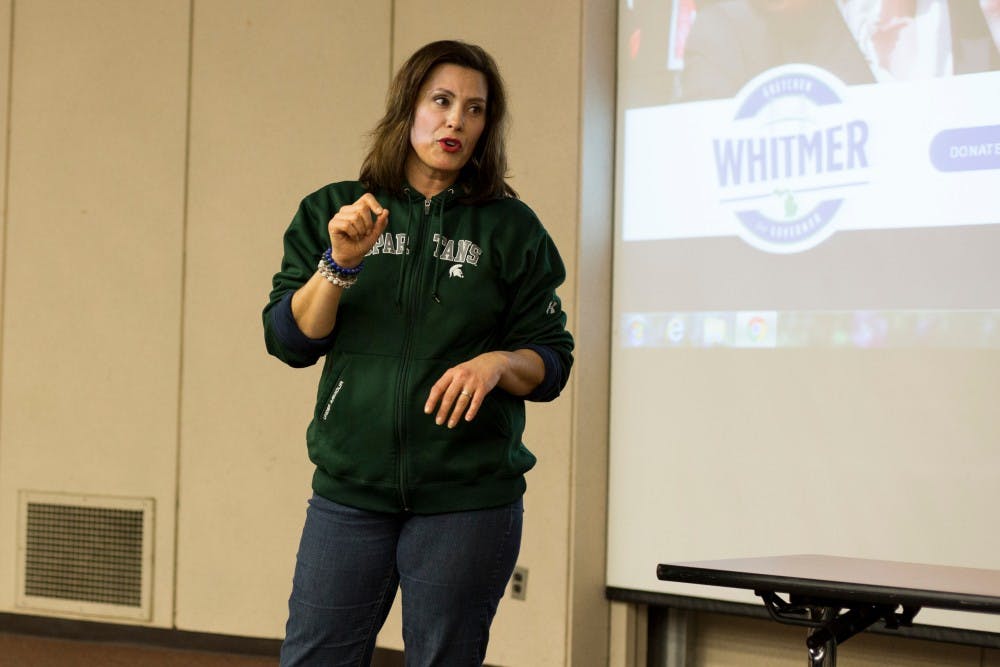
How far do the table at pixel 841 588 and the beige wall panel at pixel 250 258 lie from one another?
2.48m

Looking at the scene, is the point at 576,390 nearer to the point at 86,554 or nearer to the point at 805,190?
the point at 805,190

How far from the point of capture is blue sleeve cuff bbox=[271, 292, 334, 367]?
167 cm

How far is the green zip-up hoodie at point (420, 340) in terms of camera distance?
5.38 feet

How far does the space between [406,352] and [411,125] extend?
379 millimetres

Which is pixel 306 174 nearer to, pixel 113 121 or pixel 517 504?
pixel 113 121

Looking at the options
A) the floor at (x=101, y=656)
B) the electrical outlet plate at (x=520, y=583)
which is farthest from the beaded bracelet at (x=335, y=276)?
the floor at (x=101, y=656)

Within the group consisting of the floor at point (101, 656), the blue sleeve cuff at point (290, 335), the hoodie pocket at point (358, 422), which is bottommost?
the floor at point (101, 656)

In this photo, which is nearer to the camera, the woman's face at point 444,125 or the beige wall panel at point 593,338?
the woman's face at point 444,125

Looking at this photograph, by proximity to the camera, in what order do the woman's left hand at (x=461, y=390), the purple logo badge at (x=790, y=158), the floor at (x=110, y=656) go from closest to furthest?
the woman's left hand at (x=461, y=390) → the purple logo badge at (x=790, y=158) → the floor at (x=110, y=656)

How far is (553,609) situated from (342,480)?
6.52 feet

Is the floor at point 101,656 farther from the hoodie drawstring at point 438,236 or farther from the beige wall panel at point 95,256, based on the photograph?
the hoodie drawstring at point 438,236

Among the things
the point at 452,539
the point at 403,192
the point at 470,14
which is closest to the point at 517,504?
the point at 452,539

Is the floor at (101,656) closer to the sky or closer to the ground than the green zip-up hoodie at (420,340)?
closer to the ground

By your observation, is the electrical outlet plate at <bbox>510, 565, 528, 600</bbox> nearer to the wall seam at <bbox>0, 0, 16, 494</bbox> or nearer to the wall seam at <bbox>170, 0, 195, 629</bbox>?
the wall seam at <bbox>170, 0, 195, 629</bbox>
